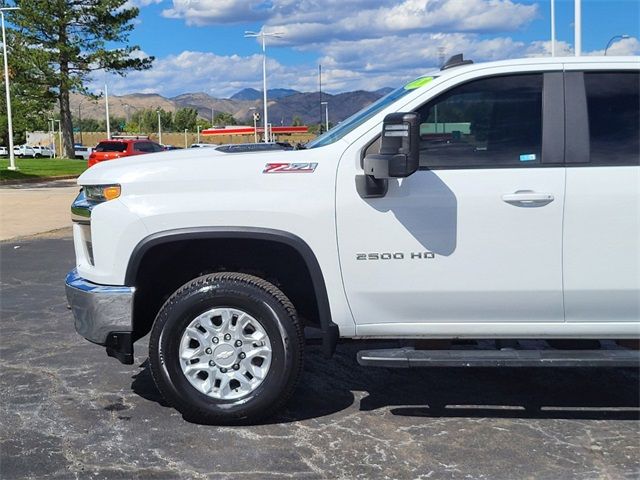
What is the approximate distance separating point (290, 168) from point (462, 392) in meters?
1.94

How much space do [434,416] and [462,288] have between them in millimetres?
891

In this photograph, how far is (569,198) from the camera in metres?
4.09

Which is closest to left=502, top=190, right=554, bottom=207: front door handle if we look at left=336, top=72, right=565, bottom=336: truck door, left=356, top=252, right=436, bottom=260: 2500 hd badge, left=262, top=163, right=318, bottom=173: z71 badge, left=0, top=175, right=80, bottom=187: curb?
left=336, top=72, right=565, bottom=336: truck door

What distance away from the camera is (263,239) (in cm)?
420

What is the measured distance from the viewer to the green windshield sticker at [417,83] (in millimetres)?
4409

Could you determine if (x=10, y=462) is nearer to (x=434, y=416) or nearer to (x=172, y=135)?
(x=434, y=416)

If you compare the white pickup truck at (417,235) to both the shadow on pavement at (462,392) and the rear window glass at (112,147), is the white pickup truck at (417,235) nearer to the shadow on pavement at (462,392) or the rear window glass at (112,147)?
the shadow on pavement at (462,392)

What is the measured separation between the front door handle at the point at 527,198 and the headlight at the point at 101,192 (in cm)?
216

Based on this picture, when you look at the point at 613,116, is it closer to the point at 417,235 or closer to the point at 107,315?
the point at 417,235

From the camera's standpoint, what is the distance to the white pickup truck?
411 cm

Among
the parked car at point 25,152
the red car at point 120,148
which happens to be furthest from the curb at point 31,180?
the parked car at point 25,152

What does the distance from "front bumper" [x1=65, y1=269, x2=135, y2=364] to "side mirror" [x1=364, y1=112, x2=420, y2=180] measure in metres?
1.58

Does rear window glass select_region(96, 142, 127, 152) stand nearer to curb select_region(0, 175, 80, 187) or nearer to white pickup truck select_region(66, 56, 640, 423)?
curb select_region(0, 175, 80, 187)

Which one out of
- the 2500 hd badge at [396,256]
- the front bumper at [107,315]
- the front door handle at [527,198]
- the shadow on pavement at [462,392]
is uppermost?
the front door handle at [527,198]
